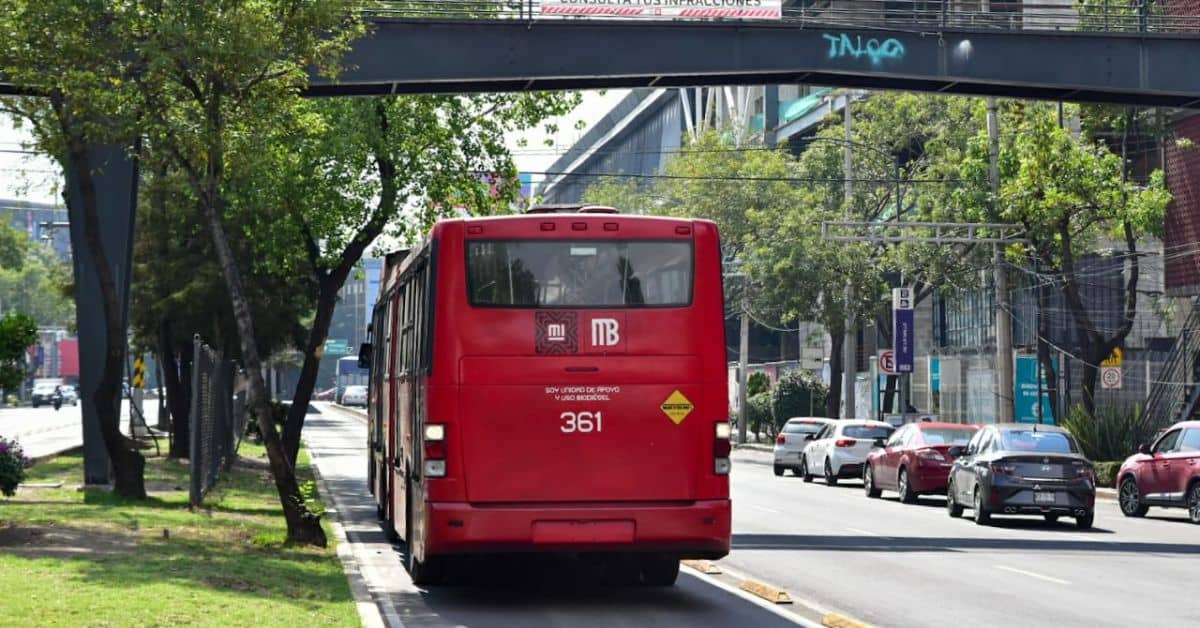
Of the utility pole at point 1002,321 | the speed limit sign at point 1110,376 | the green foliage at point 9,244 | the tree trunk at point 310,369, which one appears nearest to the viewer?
the tree trunk at point 310,369

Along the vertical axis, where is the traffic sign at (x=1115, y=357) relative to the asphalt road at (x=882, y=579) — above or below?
above

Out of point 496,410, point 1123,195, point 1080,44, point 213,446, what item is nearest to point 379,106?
point 213,446

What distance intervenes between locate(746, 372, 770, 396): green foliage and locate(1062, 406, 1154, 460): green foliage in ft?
130

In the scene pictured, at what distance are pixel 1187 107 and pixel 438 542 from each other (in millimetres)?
17909

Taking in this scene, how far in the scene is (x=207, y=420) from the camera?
29.3 meters

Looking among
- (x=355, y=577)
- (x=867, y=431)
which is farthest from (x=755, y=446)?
(x=355, y=577)

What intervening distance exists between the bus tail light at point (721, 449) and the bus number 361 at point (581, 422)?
1.03m

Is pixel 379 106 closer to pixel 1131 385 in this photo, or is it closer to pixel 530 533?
pixel 530 533

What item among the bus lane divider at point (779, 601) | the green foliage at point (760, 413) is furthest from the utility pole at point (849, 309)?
the bus lane divider at point (779, 601)

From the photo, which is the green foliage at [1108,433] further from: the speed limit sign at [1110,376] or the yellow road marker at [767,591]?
the yellow road marker at [767,591]

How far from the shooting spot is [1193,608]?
15.9 meters

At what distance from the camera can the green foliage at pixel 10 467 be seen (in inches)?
894

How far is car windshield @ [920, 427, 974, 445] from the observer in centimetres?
3441

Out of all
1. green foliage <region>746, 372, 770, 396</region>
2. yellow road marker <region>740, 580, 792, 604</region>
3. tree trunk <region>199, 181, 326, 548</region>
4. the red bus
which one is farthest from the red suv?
green foliage <region>746, 372, 770, 396</region>
